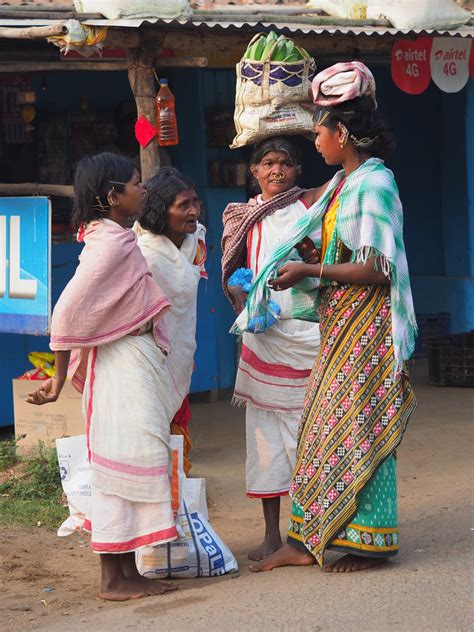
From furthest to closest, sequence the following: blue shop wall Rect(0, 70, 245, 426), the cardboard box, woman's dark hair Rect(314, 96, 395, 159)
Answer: blue shop wall Rect(0, 70, 245, 426) → the cardboard box → woman's dark hair Rect(314, 96, 395, 159)

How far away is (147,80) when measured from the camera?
255 inches

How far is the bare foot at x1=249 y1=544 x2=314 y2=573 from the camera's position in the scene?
464cm

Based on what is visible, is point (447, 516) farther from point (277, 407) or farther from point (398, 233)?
point (398, 233)

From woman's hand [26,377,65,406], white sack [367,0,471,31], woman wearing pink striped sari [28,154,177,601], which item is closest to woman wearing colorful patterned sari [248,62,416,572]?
woman wearing pink striped sari [28,154,177,601]

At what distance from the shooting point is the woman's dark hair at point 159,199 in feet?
15.7

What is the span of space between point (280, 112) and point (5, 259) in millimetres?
2159

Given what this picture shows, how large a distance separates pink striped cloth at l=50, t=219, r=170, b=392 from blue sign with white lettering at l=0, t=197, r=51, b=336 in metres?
2.11

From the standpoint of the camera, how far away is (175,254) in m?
4.83

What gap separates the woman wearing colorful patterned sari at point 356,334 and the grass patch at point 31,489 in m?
1.97

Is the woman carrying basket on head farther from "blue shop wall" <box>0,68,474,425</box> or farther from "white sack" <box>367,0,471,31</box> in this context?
"blue shop wall" <box>0,68,474,425</box>

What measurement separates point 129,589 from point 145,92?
3.03 meters

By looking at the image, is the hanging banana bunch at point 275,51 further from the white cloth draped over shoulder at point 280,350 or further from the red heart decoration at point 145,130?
the red heart decoration at point 145,130

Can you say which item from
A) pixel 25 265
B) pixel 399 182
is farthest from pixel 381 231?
pixel 399 182

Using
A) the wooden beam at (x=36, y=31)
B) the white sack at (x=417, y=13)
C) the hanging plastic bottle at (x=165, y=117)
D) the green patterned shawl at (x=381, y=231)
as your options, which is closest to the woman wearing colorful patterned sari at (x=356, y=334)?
the green patterned shawl at (x=381, y=231)
